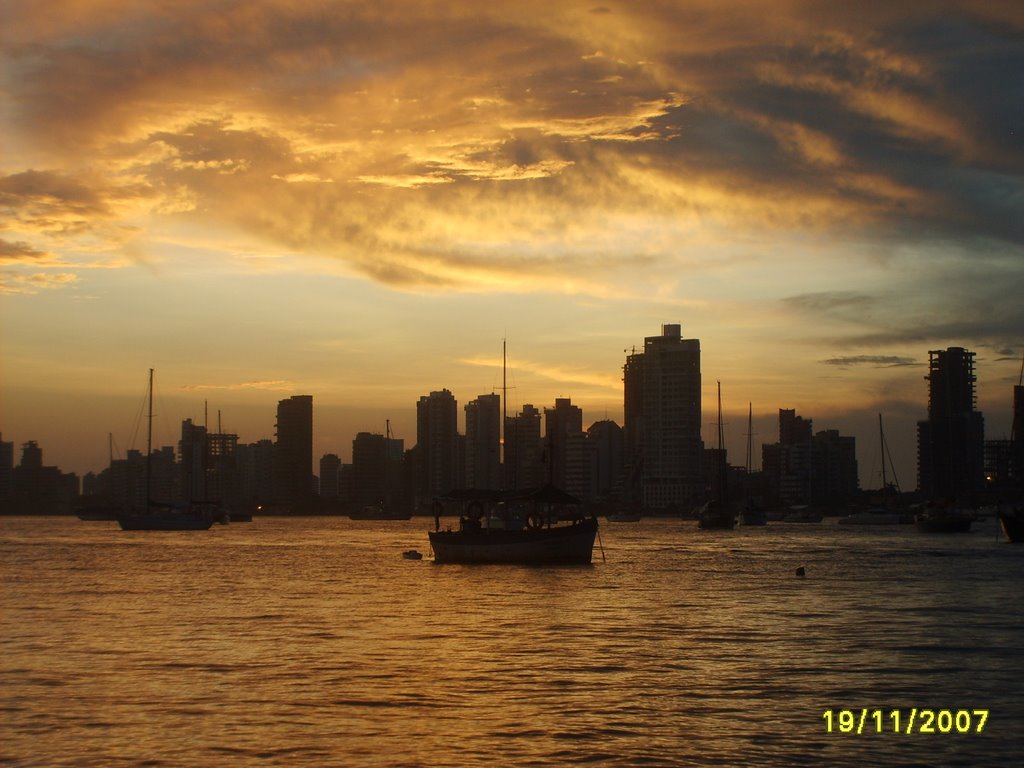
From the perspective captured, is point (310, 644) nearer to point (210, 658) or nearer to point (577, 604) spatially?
point (210, 658)

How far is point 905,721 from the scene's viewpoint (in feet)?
81.9

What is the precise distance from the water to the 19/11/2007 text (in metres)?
0.26

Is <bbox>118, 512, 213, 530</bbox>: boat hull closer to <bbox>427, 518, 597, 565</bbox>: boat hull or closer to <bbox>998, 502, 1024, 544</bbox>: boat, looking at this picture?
<bbox>427, 518, 597, 565</bbox>: boat hull

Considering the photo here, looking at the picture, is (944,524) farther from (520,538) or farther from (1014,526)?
(520,538)

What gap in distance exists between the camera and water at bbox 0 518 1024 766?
73.8 feet

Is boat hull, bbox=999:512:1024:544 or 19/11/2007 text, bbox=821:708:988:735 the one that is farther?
boat hull, bbox=999:512:1024:544

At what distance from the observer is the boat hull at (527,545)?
235 ft

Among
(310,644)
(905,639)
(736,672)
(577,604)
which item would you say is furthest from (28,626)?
(905,639)

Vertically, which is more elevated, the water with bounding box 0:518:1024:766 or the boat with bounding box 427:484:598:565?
the boat with bounding box 427:484:598:565

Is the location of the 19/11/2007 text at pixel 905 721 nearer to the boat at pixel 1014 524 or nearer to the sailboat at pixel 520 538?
the sailboat at pixel 520 538

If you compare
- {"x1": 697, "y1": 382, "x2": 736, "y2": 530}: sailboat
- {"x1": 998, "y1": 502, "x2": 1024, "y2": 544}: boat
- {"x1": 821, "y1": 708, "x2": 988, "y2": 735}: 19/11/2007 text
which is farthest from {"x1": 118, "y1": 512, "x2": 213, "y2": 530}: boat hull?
{"x1": 821, "y1": 708, "x2": 988, "y2": 735}: 19/11/2007 text

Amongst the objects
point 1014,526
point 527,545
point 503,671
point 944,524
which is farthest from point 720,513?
point 503,671

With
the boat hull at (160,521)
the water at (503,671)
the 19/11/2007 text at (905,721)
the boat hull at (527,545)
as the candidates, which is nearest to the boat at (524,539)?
the boat hull at (527,545)

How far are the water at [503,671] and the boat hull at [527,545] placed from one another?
250 inches
